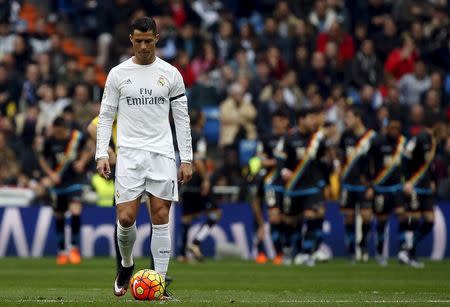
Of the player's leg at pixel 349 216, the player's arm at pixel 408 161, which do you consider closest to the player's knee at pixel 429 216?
the player's arm at pixel 408 161

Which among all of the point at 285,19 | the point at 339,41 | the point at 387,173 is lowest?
the point at 387,173

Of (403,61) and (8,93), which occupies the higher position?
(403,61)

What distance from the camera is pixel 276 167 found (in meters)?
23.3

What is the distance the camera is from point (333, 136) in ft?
90.9

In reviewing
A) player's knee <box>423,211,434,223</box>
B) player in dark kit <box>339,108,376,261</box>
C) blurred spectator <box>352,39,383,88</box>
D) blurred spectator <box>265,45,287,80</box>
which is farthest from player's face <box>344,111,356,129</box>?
blurred spectator <box>265,45,287,80</box>

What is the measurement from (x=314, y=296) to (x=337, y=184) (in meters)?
13.8

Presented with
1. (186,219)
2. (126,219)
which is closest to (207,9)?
(186,219)

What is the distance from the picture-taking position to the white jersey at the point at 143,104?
1251cm

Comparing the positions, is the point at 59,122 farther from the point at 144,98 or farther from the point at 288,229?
the point at 144,98

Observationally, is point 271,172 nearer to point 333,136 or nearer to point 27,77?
point 333,136

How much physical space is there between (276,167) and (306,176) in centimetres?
56

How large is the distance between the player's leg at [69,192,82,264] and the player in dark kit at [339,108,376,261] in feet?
16.1

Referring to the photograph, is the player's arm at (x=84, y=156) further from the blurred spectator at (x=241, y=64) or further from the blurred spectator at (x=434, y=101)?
the blurred spectator at (x=434, y=101)

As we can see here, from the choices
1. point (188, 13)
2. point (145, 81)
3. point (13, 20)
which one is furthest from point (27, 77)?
point (145, 81)
